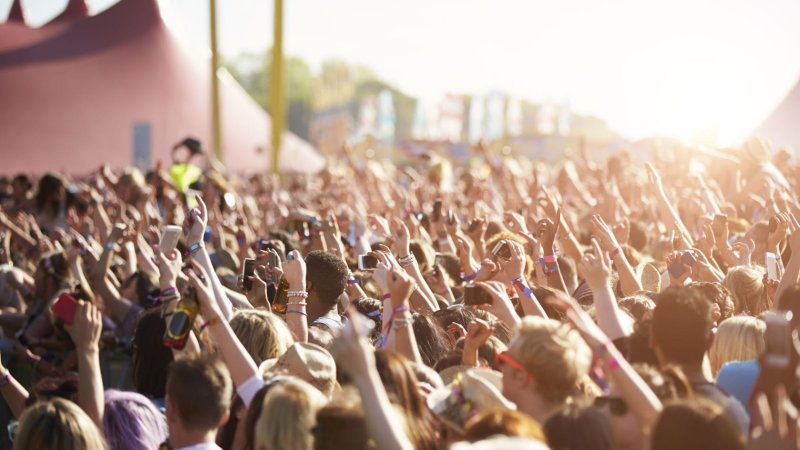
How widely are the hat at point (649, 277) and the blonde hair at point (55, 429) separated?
139 inches

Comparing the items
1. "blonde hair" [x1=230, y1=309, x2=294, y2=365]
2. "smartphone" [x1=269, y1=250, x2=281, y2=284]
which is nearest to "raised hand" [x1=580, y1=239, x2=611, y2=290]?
"blonde hair" [x1=230, y1=309, x2=294, y2=365]

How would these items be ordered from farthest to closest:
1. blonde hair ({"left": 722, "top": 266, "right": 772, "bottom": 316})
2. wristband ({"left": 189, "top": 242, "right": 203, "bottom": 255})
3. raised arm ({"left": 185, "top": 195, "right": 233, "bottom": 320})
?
wristband ({"left": 189, "top": 242, "right": 203, "bottom": 255}) < blonde hair ({"left": 722, "top": 266, "right": 772, "bottom": 316}) < raised arm ({"left": 185, "top": 195, "right": 233, "bottom": 320})

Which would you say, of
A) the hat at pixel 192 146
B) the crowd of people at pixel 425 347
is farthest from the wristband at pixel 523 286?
the hat at pixel 192 146

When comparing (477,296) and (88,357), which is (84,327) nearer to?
(88,357)

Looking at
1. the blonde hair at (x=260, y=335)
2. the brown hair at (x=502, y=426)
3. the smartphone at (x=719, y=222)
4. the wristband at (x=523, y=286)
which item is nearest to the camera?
the brown hair at (x=502, y=426)

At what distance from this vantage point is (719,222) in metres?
6.52

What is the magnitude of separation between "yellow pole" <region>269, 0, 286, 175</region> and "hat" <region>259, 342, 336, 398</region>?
61.0 ft

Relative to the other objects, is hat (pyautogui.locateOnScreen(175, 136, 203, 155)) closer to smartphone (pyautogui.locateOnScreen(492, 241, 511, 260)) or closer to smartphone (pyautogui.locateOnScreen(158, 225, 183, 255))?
smartphone (pyautogui.locateOnScreen(158, 225, 183, 255))

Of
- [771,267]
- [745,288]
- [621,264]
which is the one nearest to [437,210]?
[621,264]

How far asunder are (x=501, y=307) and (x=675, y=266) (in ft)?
4.96

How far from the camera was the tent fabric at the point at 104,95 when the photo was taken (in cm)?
2164

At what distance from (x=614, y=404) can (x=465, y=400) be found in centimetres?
48

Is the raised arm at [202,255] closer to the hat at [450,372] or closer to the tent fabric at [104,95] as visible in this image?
the hat at [450,372]

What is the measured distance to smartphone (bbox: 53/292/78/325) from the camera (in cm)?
379
